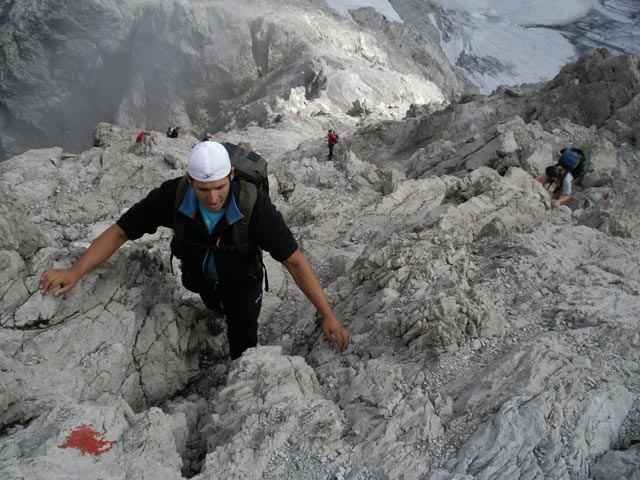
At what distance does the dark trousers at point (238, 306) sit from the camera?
4848mm

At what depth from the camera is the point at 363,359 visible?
445 cm

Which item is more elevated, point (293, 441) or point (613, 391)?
point (613, 391)

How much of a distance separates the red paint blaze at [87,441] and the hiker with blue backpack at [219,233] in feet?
5.70

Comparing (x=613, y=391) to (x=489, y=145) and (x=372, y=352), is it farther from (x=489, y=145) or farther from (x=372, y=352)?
(x=489, y=145)

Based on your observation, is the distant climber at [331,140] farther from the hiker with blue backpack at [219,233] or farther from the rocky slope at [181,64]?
the rocky slope at [181,64]

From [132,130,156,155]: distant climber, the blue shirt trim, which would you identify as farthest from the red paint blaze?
[132,130,156,155]: distant climber

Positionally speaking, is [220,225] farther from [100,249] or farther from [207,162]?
[100,249]

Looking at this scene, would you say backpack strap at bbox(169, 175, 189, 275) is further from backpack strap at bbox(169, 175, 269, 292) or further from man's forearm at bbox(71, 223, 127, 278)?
man's forearm at bbox(71, 223, 127, 278)

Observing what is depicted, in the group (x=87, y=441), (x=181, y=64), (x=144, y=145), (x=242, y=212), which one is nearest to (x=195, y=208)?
(x=242, y=212)

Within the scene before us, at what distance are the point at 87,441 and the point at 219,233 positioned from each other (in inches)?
74.4

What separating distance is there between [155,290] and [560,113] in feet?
43.2

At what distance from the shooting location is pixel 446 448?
331cm

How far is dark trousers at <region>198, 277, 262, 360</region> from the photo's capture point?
191 inches

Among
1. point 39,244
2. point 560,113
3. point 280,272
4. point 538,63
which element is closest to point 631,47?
point 538,63
